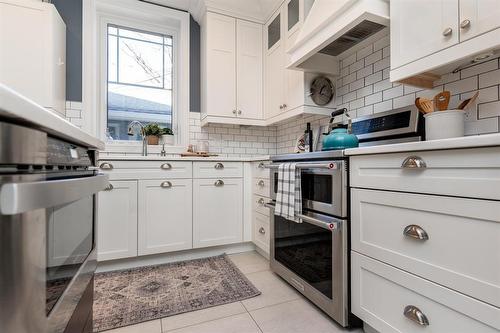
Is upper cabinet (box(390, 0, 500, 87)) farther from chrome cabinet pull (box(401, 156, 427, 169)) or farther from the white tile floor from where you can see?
the white tile floor

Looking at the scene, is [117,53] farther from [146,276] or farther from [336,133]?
[336,133]

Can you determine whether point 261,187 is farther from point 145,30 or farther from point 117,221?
point 145,30

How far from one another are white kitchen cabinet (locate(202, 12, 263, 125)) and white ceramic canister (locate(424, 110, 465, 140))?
6.23 feet

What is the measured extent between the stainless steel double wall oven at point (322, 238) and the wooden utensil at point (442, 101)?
→ 1.75 ft

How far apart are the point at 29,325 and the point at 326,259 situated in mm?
1319

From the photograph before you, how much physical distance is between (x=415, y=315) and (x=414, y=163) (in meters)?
0.60

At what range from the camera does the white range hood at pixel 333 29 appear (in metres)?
1.51

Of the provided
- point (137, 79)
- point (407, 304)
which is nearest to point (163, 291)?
point (407, 304)

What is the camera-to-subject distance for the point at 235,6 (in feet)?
9.10

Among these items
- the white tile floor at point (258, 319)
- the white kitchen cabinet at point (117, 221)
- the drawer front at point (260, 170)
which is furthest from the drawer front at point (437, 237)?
the white kitchen cabinet at point (117, 221)

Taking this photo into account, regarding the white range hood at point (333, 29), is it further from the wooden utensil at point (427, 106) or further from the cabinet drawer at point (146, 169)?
the cabinet drawer at point (146, 169)

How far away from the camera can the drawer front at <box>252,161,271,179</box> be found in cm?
229

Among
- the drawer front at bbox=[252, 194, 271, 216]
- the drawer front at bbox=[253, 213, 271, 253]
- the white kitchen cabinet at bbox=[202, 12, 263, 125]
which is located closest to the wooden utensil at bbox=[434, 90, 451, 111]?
the drawer front at bbox=[252, 194, 271, 216]

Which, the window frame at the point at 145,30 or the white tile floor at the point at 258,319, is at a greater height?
the window frame at the point at 145,30
